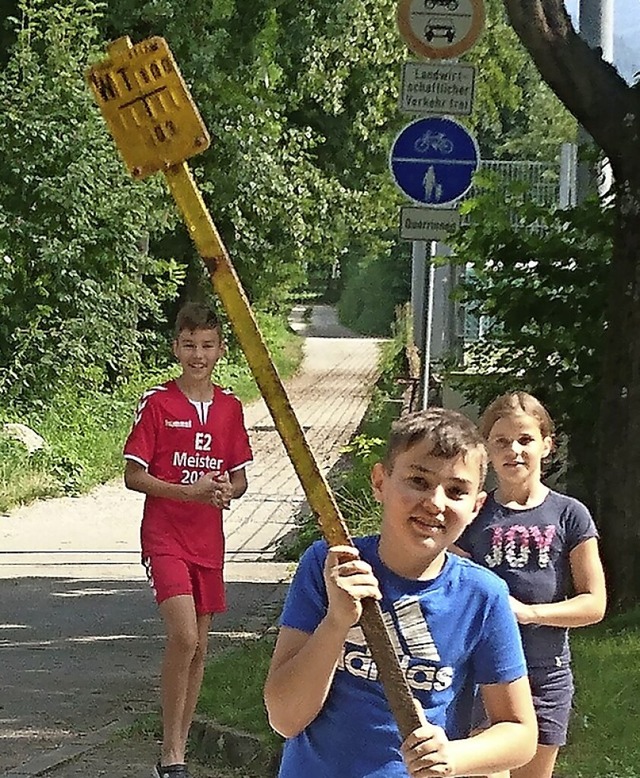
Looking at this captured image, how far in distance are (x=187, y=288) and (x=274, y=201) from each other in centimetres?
315

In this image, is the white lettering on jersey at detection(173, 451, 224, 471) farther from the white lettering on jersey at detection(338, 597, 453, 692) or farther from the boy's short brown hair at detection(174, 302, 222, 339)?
the white lettering on jersey at detection(338, 597, 453, 692)

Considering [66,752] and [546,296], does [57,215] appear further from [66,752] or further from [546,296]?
[66,752]

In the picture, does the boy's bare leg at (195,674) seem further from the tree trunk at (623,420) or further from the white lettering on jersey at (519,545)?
the tree trunk at (623,420)

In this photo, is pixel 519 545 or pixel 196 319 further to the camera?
pixel 196 319

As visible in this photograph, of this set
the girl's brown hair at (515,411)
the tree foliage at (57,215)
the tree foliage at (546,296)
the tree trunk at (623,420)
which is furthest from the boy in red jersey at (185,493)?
the tree foliage at (57,215)

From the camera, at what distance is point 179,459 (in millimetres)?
6355

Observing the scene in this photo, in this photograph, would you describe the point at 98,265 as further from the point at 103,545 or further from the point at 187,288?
the point at 187,288

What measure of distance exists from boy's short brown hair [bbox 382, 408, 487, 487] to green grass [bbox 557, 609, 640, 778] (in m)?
3.19

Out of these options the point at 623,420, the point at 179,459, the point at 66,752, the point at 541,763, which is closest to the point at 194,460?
the point at 179,459

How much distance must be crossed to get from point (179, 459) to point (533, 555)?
2.13 metres

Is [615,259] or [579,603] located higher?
[615,259]

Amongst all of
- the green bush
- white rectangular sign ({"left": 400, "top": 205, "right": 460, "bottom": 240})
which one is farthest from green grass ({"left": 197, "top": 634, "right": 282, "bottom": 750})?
the green bush

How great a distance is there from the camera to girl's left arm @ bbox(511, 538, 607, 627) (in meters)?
4.43

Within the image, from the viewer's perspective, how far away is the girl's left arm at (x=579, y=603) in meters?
4.43
